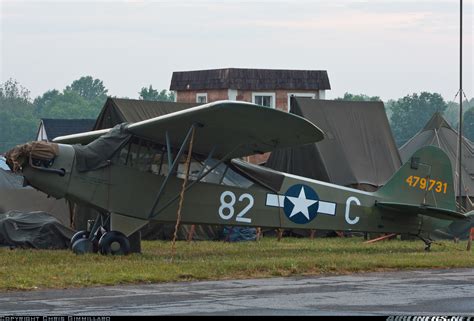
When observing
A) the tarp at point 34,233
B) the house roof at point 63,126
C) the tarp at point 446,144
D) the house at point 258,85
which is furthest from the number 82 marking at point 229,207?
the house roof at point 63,126

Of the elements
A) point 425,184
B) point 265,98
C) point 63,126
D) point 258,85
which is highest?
point 258,85

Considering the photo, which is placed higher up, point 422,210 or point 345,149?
point 345,149

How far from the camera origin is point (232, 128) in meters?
17.9

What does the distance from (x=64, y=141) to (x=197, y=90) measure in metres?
23.1

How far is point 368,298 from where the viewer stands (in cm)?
1245

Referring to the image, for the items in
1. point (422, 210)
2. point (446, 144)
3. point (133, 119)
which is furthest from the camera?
point (446, 144)

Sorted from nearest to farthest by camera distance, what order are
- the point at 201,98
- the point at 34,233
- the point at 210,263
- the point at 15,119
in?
1. the point at 210,263
2. the point at 34,233
3. the point at 201,98
4. the point at 15,119

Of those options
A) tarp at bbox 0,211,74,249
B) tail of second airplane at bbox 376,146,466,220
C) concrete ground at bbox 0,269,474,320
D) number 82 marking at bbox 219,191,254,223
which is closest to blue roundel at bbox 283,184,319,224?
number 82 marking at bbox 219,191,254,223

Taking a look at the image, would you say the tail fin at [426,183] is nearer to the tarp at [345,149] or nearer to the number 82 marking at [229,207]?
the number 82 marking at [229,207]

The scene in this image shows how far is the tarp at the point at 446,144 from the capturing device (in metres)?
28.5

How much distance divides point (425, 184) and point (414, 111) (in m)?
92.3

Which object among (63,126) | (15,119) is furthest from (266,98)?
(15,119)

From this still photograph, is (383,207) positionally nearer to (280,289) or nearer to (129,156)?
(129,156)

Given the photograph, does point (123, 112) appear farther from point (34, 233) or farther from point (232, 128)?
point (232, 128)
